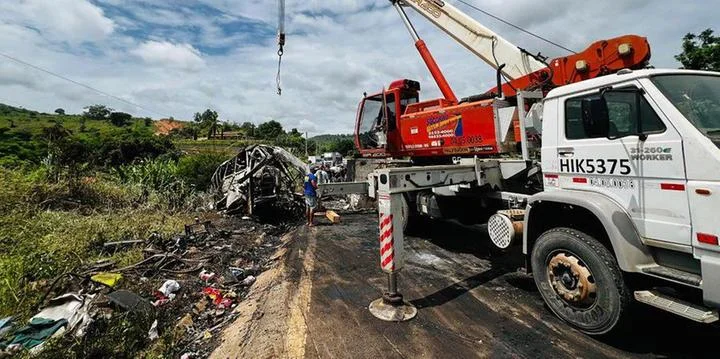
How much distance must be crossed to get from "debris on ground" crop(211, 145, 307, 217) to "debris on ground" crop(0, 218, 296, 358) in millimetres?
3541

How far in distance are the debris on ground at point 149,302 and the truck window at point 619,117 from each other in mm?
4617

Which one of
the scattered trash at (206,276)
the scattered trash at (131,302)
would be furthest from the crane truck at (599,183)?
the scattered trash at (206,276)

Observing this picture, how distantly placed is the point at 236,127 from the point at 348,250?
6580 cm

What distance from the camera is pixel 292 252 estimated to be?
748cm

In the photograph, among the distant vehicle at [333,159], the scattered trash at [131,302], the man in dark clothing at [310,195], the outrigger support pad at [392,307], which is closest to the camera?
the outrigger support pad at [392,307]

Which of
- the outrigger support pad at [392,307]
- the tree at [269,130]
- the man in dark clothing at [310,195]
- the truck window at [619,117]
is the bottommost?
the outrigger support pad at [392,307]

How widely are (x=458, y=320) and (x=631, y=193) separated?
211 cm

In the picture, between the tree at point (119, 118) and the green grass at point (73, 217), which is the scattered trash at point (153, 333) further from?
→ the tree at point (119, 118)

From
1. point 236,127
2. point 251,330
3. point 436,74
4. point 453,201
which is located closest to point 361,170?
point 436,74

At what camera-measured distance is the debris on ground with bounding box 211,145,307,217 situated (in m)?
11.7

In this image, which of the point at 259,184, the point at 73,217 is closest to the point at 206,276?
the point at 73,217

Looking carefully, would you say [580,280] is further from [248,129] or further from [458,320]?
[248,129]

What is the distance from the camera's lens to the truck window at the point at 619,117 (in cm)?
324

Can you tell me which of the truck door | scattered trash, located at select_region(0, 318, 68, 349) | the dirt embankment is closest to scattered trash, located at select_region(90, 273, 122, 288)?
scattered trash, located at select_region(0, 318, 68, 349)
